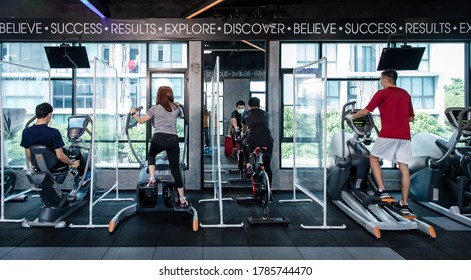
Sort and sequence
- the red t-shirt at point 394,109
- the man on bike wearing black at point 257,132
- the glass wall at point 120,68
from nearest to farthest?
the red t-shirt at point 394,109 → the man on bike wearing black at point 257,132 → the glass wall at point 120,68

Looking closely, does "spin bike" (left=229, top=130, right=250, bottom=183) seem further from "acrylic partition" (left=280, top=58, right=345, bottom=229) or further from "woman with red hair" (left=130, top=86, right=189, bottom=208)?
"woman with red hair" (left=130, top=86, right=189, bottom=208)

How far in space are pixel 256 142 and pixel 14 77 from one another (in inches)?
143

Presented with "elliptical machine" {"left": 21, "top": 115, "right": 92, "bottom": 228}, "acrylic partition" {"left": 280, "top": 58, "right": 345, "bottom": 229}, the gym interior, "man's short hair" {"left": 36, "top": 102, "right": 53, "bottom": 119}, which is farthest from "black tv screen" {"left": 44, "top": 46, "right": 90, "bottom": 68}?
"acrylic partition" {"left": 280, "top": 58, "right": 345, "bottom": 229}

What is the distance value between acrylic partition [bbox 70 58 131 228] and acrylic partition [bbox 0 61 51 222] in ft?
3.67

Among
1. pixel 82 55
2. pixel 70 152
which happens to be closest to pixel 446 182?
pixel 70 152

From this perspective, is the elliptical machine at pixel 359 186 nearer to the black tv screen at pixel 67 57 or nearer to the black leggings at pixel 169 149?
the black leggings at pixel 169 149

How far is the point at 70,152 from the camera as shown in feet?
18.1

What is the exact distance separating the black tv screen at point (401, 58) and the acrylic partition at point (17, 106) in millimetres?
5072

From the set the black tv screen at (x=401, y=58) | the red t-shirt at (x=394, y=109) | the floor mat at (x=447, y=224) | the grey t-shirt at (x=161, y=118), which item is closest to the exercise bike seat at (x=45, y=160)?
the grey t-shirt at (x=161, y=118)

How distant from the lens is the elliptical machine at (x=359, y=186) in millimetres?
4734

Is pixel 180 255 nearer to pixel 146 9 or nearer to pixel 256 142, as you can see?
pixel 256 142

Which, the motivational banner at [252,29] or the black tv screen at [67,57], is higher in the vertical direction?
the motivational banner at [252,29]

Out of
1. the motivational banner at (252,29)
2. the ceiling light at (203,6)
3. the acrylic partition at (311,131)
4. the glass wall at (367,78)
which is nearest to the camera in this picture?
the acrylic partition at (311,131)

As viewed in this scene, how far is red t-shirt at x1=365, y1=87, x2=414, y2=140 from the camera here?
4832 mm
